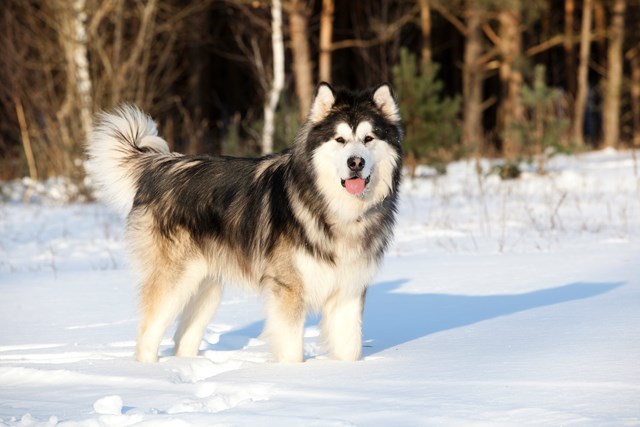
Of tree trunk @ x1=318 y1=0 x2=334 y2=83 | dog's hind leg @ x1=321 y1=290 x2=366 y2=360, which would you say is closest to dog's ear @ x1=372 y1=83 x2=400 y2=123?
dog's hind leg @ x1=321 y1=290 x2=366 y2=360

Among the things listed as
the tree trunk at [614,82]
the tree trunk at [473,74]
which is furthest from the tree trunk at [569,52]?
the tree trunk at [473,74]

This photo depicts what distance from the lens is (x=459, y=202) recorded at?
38.4 ft

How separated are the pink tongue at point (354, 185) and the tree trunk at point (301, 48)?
36.6 feet

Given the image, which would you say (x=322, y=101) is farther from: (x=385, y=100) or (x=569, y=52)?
(x=569, y=52)

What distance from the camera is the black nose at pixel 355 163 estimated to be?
4.43 metres

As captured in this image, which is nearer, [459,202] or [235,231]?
[235,231]

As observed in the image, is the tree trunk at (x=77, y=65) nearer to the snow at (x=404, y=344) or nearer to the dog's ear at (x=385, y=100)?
the snow at (x=404, y=344)

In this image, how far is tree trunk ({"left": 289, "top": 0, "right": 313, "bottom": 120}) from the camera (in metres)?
15.7

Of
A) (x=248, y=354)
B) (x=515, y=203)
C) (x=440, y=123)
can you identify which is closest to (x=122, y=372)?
(x=248, y=354)

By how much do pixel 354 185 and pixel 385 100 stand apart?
0.54 meters

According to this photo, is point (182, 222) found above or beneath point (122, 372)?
above

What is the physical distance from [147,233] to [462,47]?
26.4 m

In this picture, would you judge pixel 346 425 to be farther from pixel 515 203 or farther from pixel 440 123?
pixel 440 123

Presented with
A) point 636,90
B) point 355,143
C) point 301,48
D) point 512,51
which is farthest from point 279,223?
point 636,90
